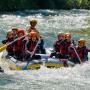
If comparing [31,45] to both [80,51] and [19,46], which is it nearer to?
[19,46]

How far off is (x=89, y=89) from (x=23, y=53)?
3525 millimetres

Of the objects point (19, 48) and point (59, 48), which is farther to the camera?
point (59, 48)

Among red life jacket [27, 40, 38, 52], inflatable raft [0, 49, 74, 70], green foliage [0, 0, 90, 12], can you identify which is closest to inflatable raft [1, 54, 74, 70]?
inflatable raft [0, 49, 74, 70]

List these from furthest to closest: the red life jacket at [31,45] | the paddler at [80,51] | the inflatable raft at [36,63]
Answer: the paddler at [80,51], the red life jacket at [31,45], the inflatable raft at [36,63]

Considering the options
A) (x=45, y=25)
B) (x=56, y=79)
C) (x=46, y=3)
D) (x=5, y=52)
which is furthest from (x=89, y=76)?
(x=46, y=3)

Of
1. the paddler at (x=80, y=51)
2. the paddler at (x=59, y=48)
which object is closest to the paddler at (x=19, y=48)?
the paddler at (x=59, y=48)

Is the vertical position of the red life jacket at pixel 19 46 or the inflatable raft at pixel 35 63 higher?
the red life jacket at pixel 19 46

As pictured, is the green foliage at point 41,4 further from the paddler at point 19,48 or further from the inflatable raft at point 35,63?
the inflatable raft at point 35,63

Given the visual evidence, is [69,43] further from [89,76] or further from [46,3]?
[46,3]

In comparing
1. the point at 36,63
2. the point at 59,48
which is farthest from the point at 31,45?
Result: the point at 59,48

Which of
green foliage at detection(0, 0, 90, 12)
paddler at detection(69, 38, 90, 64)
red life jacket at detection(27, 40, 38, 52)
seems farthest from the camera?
green foliage at detection(0, 0, 90, 12)

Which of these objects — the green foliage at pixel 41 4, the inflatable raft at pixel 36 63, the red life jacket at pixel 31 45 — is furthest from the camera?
the green foliage at pixel 41 4

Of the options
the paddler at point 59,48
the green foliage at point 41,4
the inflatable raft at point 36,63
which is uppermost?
the paddler at point 59,48

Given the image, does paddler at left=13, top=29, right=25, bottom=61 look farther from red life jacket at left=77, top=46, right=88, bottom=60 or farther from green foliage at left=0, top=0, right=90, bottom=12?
green foliage at left=0, top=0, right=90, bottom=12
